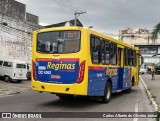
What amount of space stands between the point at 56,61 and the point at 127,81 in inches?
295

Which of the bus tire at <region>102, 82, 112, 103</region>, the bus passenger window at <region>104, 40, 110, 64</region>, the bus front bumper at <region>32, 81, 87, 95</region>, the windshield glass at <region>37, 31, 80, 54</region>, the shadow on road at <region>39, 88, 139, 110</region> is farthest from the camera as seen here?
the bus passenger window at <region>104, 40, 110, 64</region>

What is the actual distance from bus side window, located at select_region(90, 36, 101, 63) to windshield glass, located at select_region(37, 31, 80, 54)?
28.5 inches

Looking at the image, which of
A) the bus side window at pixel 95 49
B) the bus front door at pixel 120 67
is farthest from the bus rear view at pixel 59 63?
the bus front door at pixel 120 67

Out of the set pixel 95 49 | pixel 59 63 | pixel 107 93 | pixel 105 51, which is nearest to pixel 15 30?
pixel 105 51

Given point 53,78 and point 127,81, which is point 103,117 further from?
point 127,81

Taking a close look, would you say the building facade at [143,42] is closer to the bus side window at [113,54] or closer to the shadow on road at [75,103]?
the bus side window at [113,54]

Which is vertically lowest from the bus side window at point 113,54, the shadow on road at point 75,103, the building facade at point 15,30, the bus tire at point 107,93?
the shadow on road at point 75,103

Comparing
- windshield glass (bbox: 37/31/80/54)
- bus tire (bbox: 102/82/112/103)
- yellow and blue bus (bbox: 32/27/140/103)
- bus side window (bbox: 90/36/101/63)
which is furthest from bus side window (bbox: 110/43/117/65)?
windshield glass (bbox: 37/31/80/54)

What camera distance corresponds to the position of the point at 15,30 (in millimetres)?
30359

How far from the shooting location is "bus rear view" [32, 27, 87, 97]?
13.0 meters

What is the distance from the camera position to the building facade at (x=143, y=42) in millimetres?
97562

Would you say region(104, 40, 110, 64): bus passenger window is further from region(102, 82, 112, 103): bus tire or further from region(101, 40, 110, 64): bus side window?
region(102, 82, 112, 103): bus tire

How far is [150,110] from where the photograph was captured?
1364 centimetres

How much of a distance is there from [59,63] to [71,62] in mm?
523
